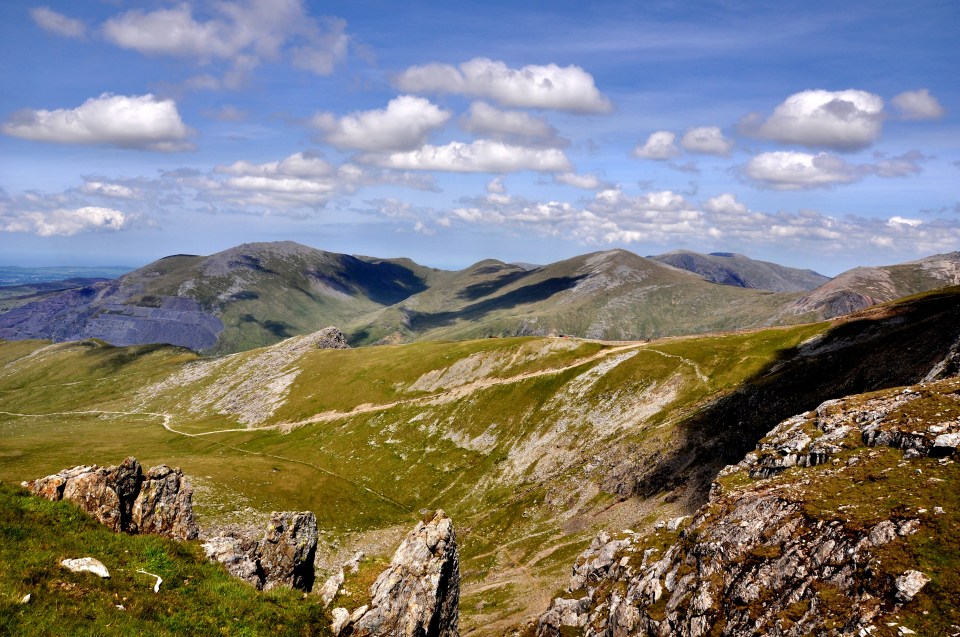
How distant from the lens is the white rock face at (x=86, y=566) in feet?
51.1

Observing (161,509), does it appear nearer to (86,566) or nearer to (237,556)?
(237,556)

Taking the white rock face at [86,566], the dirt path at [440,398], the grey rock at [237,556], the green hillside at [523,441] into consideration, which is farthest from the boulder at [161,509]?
the dirt path at [440,398]

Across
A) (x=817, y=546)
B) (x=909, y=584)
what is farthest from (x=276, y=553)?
(x=817, y=546)

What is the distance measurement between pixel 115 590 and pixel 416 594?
43.7 ft

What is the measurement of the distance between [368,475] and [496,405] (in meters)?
37.9

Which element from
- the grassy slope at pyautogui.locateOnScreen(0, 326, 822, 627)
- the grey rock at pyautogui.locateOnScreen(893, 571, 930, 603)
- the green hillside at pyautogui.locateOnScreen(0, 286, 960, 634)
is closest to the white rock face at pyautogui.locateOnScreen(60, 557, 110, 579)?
the grey rock at pyautogui.locateOnScreen(893, 571, 930, 603)

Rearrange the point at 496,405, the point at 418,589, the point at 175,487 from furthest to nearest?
the point at 496,405 → the point at 175,487 → the point at 418,589

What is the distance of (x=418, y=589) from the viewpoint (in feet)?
83.3

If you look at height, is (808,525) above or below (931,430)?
below

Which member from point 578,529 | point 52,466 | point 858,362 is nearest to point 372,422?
point 52,466

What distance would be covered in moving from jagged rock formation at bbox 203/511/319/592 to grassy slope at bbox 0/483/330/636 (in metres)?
3.15

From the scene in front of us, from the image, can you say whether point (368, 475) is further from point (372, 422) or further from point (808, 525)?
point (808, 525)

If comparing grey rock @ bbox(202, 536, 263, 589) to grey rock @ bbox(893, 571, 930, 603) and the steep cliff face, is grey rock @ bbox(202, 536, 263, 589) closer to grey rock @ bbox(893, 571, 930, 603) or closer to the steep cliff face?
the steep cliff face

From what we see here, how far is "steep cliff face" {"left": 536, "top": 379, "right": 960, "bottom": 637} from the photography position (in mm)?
28672
